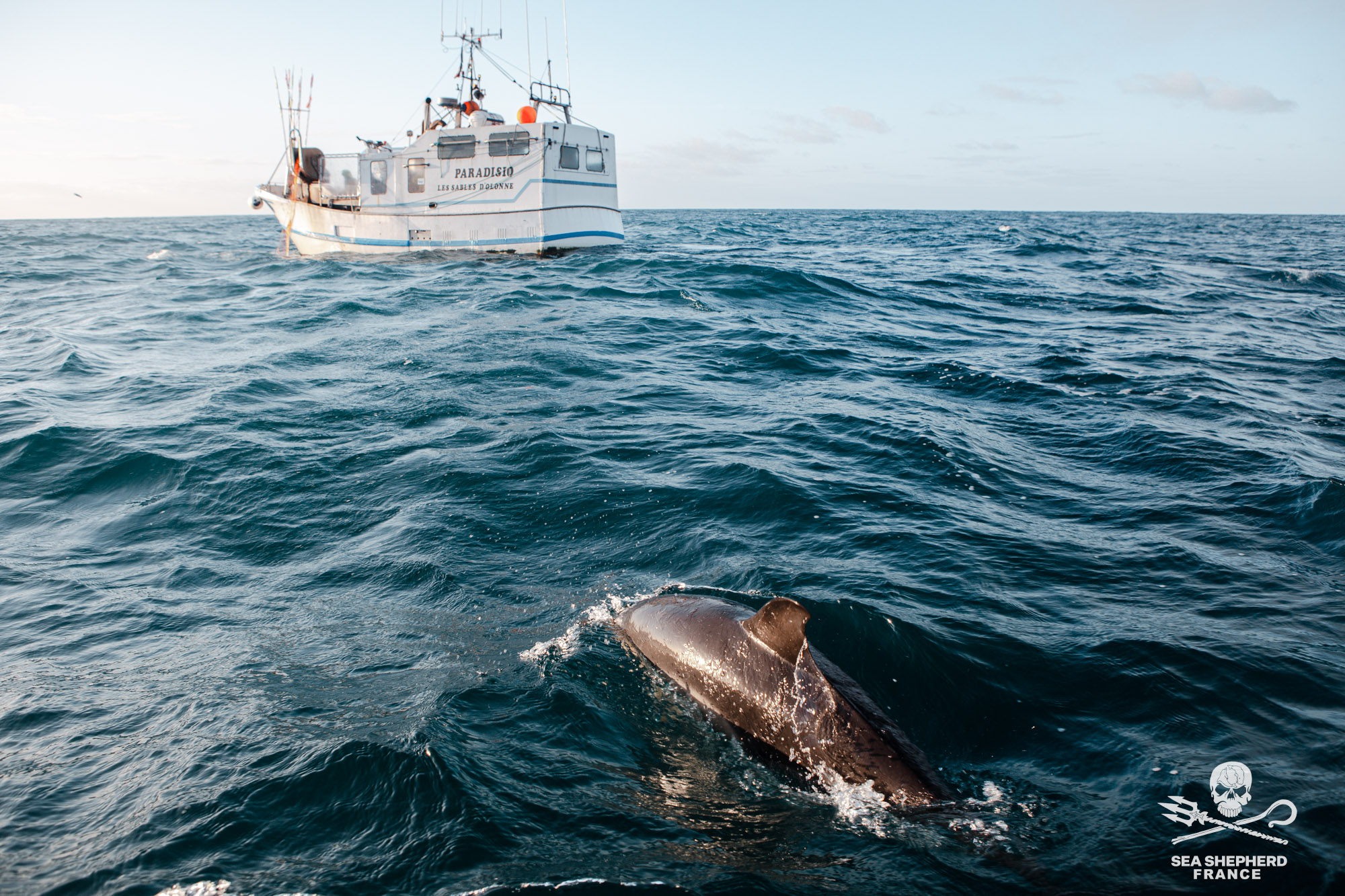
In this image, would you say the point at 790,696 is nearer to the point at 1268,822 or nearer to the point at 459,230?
the point at 1268,822

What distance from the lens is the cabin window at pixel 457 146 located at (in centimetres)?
3005

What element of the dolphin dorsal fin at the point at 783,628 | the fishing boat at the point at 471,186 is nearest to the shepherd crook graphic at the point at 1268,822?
the dolphin dorsal fin at the point at 783,628

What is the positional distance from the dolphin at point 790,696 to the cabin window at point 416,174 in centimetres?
3097

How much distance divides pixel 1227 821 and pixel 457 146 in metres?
32.3

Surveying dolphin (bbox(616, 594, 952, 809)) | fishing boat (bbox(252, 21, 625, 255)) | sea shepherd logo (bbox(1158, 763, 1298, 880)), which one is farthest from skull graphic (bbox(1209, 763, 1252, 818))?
fishing boat (bbox(252, 21, 625, 255))

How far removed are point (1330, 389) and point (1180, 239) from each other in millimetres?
47673

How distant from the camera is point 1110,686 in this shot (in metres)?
4.71

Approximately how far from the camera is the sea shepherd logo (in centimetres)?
331

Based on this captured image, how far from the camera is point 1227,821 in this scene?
11.8 feet

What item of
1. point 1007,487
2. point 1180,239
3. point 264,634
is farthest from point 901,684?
point 1180,239

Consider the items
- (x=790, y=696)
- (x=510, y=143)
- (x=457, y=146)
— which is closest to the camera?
(x=790, y=696)

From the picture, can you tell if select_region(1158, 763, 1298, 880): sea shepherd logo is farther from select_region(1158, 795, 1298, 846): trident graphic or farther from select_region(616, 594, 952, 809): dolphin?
select_region(616, 594, 952, 809): dolphin

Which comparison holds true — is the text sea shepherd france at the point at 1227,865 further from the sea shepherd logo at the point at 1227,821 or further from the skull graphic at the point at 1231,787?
the skull graphic at the point at 1231,787

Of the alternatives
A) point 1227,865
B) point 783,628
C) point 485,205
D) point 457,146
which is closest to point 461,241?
point 485,205
